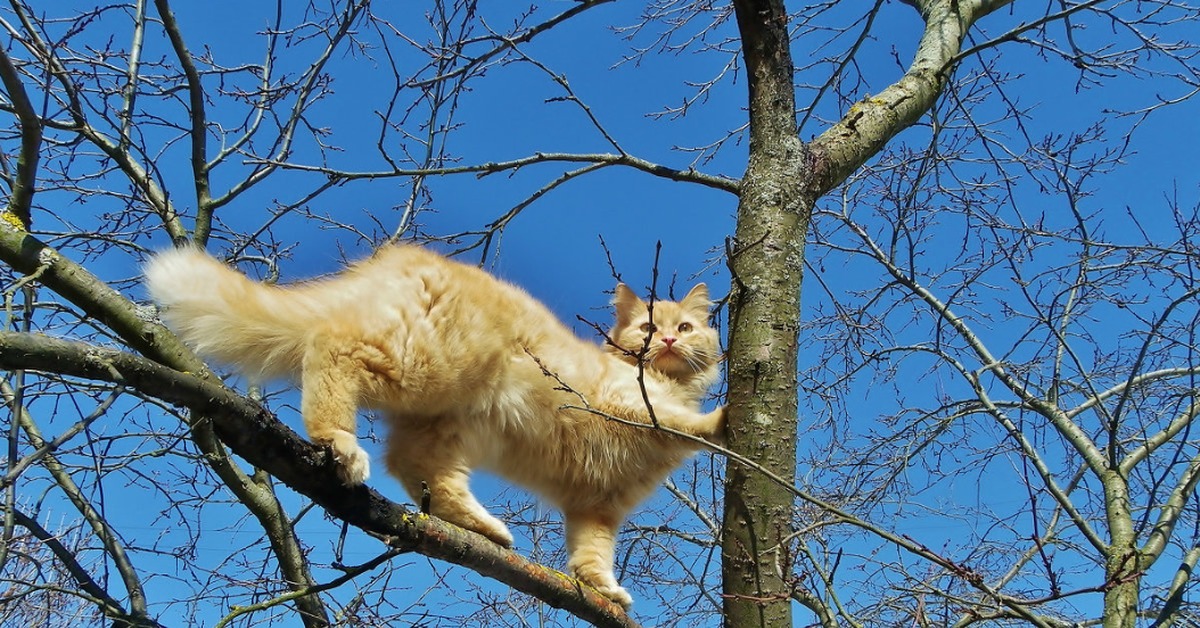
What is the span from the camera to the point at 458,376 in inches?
139

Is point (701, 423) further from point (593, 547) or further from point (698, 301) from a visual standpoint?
point (698, 301)

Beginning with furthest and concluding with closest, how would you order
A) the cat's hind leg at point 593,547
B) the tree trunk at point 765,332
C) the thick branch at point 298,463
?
the cat's hind leg at point 593,547 → the tree trunk at point 765,332 → the thick branch at point 298,463

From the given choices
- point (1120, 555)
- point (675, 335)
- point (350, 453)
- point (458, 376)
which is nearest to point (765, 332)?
point (458, 376)

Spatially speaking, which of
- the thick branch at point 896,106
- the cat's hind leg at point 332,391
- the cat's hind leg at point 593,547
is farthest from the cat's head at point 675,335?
the cat's hind leg at point 332,391

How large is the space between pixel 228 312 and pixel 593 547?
2.04 m

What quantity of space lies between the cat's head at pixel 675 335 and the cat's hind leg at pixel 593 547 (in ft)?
2.77

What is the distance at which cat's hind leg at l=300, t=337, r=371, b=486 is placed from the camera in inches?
122

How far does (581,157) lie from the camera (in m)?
3.88

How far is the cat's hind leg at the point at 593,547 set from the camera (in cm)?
406

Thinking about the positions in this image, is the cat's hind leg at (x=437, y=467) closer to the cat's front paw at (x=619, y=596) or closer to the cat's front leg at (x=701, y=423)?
the cat's front paw at (x=619, y=596)

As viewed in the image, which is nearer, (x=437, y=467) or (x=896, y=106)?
(x=896, y=106)

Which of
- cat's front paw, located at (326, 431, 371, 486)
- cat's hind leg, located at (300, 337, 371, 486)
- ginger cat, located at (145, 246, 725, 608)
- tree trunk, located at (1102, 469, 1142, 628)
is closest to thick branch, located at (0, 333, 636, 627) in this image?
ginger cat, located at (145, 246, 725, 608)

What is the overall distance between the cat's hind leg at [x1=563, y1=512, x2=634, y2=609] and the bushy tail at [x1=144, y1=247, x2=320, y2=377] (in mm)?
1655

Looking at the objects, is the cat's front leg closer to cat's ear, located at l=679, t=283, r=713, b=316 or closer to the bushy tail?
cat's ear, located at l=679, t=283, r=713, b=316
